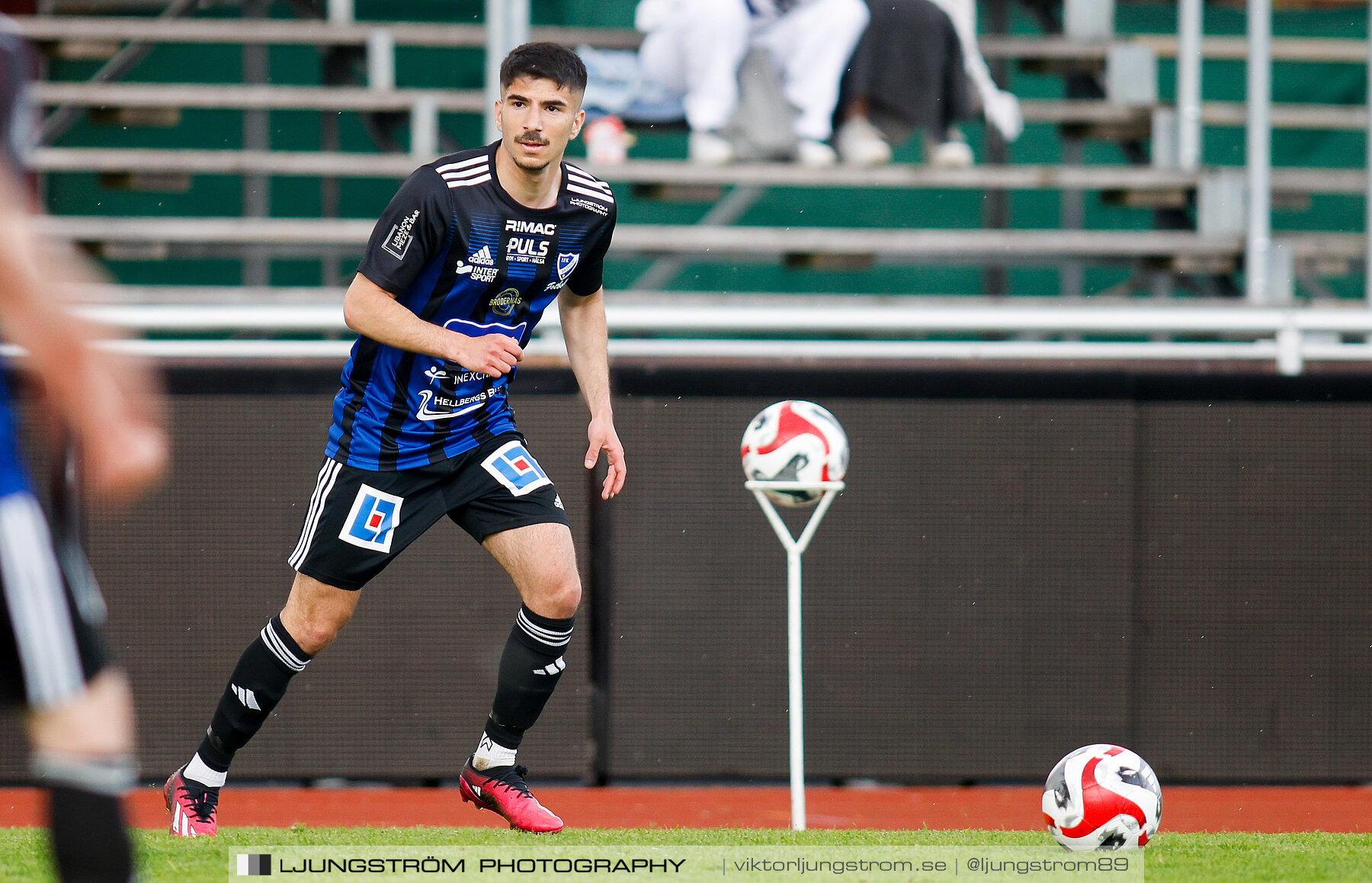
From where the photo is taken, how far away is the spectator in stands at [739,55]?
6922mm

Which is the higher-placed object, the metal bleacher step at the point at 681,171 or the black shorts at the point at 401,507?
the metal bleacher step at the point at 681,171

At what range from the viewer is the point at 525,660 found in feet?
13.5

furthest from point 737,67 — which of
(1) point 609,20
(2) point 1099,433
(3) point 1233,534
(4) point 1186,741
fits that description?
(4) point 1186,741

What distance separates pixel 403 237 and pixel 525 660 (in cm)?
120

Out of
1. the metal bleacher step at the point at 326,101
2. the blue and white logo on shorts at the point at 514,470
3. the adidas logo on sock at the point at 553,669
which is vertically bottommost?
the adidas logo on sock at the point at 553,669

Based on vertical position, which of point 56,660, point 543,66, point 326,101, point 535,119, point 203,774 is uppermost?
point 326,101

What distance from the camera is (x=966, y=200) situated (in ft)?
28.8

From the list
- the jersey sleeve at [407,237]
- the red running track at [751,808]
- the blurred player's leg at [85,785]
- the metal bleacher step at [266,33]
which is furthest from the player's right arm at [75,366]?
the metal bleacher step at [266,33]

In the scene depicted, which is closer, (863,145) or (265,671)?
(265,671)

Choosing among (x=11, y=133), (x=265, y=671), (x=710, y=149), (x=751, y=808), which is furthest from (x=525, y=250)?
(x=710, y=149)

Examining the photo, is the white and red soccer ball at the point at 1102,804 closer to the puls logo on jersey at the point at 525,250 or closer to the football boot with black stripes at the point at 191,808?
the puls logo on jersey at the point at 525,250

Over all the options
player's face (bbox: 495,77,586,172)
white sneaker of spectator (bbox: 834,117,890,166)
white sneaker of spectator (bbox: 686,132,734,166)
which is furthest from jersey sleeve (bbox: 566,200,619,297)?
white sneaker of spectator (bbox: 834,117,890,166)

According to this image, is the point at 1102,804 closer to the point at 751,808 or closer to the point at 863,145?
the point at 751,808

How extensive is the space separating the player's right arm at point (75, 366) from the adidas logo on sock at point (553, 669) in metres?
2.38
